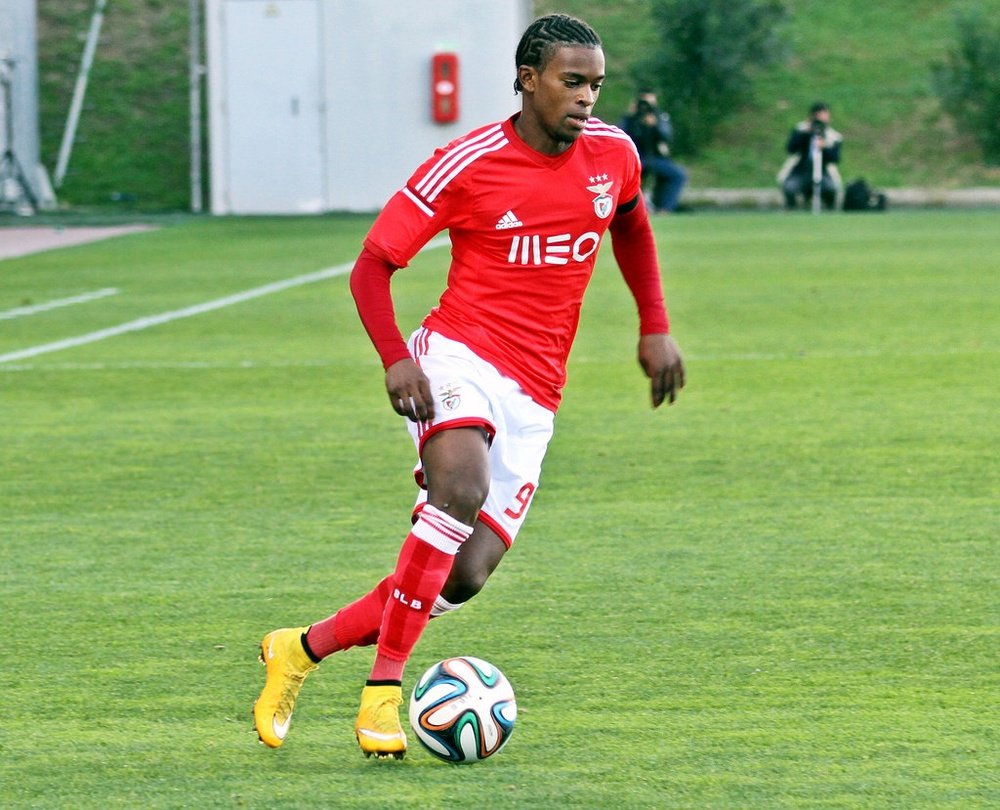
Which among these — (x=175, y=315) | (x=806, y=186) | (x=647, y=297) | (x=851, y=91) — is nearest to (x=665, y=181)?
(x=806, y=186)

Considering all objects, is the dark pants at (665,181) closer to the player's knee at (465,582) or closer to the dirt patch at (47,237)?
the dirt patch at (47,237)

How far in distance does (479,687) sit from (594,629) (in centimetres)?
134

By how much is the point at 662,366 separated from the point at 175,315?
11652 mm

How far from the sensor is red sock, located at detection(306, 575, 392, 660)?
4.83 metres

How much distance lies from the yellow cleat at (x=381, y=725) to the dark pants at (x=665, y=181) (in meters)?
25.5

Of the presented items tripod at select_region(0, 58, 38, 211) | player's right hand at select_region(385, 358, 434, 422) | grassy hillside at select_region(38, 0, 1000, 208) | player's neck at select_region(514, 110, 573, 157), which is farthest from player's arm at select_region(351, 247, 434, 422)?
grassy hillside at select_region(38, 0, 1000, 208)

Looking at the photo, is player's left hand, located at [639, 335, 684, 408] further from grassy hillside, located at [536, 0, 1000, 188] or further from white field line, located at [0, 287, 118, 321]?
grassy hillside, located at [536, 0, 1000, 188]

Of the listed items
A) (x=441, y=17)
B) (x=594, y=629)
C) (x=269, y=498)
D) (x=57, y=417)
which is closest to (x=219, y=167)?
(x=441, y=17)

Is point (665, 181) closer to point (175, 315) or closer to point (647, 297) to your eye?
point (175, 315)

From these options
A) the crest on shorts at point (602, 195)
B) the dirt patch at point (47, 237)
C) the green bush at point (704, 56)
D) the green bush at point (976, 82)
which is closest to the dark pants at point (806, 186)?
the green bush at point (704, 56)

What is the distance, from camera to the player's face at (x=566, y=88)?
471 centimetres

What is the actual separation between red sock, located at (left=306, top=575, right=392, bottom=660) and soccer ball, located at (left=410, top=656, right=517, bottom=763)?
0.24 meters

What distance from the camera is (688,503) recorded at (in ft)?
26.4

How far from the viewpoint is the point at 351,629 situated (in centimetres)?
485
